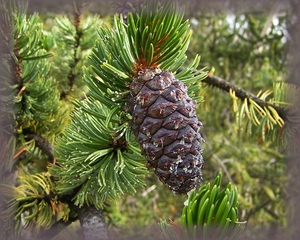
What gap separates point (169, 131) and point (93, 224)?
0.81 feet

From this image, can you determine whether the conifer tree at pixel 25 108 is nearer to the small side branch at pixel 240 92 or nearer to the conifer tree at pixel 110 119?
the conifer tree at pixel 110 119

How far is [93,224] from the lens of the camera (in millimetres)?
438

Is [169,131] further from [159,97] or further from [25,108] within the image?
[25,108]

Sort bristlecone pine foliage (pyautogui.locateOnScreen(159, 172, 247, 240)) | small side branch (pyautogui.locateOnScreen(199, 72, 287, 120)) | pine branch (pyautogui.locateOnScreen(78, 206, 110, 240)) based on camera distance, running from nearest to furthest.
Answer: bristlecone pine foliage (pyautogui.locateOnScreen(159, 172, 247, 240)), pine branch (pyautogui.locateOnScreen(78, 206, 110, 240)), small side branch (pyautogui.locateOnScreen(199, 72, 287, 120))

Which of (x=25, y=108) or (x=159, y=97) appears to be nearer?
(x=159, y=97)

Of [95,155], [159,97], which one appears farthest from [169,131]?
[95,155]

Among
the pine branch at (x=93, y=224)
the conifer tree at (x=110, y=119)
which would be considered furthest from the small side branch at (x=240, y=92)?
the pine branch at (x=93, y=224)

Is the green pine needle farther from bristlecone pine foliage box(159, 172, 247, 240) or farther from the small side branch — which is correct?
the small side branch

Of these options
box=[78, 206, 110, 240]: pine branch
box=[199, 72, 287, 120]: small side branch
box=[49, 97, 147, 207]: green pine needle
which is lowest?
box=[78, 206, 110, 240]: pine branch

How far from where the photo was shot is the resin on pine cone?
0.31 m

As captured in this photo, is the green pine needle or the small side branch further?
the small side branch

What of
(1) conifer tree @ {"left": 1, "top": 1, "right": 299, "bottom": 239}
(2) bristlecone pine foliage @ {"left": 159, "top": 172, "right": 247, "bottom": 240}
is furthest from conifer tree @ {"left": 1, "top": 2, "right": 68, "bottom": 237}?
(2) bristlecone pine foliage @ {"left": 159, "top": 172, "right": 247, "bottom": 240}

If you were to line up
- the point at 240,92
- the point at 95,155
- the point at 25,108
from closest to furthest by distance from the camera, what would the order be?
the point at 95,155 → the point at 25,108 → the point at 240,92

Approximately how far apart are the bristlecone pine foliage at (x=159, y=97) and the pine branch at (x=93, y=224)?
6.8 inches
